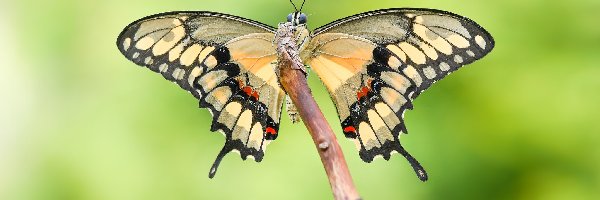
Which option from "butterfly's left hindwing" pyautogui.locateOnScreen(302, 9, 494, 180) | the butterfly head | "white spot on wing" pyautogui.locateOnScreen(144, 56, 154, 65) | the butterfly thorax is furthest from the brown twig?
"white spot on wing" pyautogui.locateOnScreen(144, 56, 154, 65)

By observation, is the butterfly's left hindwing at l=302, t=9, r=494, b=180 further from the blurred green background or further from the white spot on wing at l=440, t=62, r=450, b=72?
the blurred green background

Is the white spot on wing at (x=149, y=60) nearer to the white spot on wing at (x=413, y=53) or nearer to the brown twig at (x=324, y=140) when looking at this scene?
the white spot on wing at (x=413, y=53)

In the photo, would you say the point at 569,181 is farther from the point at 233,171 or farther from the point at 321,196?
the point at 233,171

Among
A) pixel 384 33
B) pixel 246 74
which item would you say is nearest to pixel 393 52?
pixel 384 33

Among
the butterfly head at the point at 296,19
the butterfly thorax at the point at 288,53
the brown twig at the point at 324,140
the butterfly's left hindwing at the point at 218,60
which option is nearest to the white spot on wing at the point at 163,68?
the butterfly's left hindwing at the point at 218,60

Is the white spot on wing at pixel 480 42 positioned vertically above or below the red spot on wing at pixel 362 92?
above

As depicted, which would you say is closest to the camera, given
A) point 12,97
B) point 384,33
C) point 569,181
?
point 384,33

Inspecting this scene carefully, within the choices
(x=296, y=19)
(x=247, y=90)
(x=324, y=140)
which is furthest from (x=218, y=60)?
(x=324, y=140)
